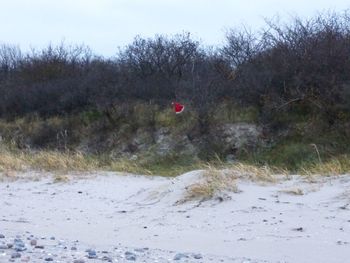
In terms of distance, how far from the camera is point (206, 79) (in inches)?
799

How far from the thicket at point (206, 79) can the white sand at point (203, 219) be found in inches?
278

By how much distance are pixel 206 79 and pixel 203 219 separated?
11.6 m

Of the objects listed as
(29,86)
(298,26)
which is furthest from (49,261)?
(29,86)

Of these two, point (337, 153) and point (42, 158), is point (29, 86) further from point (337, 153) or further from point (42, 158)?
point (337, 153)

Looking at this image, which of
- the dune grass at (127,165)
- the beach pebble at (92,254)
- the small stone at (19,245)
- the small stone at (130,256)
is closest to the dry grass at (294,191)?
the dune grass at (127,165)

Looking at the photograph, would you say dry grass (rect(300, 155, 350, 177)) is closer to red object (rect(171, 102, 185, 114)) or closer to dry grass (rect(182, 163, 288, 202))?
dry grass (rect(182, 163, 288, 202))

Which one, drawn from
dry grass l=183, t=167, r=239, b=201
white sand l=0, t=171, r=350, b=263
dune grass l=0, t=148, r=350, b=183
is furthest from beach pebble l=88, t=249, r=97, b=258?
dune grass l=0, t=148, r=350, b=183

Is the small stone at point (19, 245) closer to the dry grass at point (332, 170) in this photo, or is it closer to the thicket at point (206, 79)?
the dry grass at point (332, 170)

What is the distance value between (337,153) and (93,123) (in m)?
9.72

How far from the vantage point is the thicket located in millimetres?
17656

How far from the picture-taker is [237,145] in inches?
713

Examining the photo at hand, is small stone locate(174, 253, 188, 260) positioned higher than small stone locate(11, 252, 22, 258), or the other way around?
small stone locate(11, 252, 22, 258)

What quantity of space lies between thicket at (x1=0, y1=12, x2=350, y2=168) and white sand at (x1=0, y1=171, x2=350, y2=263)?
7072 mm

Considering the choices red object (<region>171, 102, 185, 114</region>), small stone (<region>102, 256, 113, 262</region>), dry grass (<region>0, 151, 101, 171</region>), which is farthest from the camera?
red object (<region>171, 102, 185, 114</region>)
